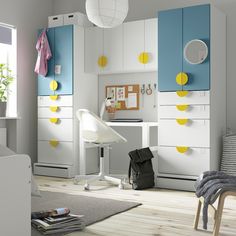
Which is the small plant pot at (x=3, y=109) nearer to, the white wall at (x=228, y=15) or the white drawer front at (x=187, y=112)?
the white wall at (x=228, y=15)

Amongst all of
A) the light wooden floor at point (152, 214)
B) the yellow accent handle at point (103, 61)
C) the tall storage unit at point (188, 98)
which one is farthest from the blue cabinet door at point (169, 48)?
the light wooden floor at point (152, 214)

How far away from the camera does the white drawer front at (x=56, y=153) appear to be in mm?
5004

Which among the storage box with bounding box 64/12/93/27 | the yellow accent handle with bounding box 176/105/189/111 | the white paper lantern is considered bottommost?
the yellow accent handle with bounding box 176/105/189/111

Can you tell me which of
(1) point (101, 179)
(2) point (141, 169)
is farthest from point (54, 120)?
(2) point (141, 169)

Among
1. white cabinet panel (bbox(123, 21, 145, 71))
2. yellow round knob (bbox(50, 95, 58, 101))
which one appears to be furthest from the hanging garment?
white cabinet panel (bbox(123, 21, 145, 71))

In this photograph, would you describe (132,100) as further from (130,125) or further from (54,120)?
(54,120)

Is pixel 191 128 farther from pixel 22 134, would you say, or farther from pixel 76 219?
pixel 22 134

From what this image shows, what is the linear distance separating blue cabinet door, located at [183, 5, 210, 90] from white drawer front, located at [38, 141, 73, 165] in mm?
1665

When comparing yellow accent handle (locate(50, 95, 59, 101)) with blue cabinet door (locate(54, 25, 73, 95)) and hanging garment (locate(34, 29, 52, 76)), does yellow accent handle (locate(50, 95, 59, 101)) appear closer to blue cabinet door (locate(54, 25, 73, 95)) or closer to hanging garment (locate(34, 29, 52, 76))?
blue cabinet door (locate(54, 25, 73, 95))

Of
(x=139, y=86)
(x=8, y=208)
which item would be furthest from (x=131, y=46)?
(x=8, y=208)

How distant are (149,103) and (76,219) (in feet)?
7.93

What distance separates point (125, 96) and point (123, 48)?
0.62 metres

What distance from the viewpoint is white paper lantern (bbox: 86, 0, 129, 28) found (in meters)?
3.30

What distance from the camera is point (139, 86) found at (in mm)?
5047
